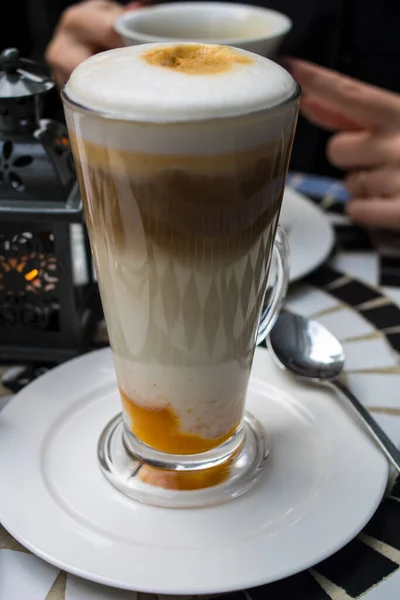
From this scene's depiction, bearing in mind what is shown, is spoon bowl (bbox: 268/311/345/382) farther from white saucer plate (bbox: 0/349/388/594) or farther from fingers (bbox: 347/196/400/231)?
fingers (bbox: 347/196/400/231)

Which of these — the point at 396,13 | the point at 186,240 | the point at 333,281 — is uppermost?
the point at 186,240

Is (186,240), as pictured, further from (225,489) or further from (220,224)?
(225,489)

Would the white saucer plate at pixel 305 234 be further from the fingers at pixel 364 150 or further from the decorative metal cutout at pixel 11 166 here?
the decorative metal cutout at pixel 11 166

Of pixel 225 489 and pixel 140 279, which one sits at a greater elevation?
pixel 140 279

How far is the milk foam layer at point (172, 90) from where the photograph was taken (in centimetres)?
36

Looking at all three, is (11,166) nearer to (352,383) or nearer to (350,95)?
(352,383)

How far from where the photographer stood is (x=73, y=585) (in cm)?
41

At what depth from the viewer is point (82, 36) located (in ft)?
2.99

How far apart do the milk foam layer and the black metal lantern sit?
0.56 ft

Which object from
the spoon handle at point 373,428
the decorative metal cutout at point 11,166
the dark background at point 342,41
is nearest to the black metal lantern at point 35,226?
the decorative metal cutout at point 11,166

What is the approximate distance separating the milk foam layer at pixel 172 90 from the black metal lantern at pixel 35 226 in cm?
17

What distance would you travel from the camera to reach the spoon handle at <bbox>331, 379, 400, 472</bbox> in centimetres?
48

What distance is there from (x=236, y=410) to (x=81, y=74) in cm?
26

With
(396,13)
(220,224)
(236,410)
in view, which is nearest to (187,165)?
(220,224)
